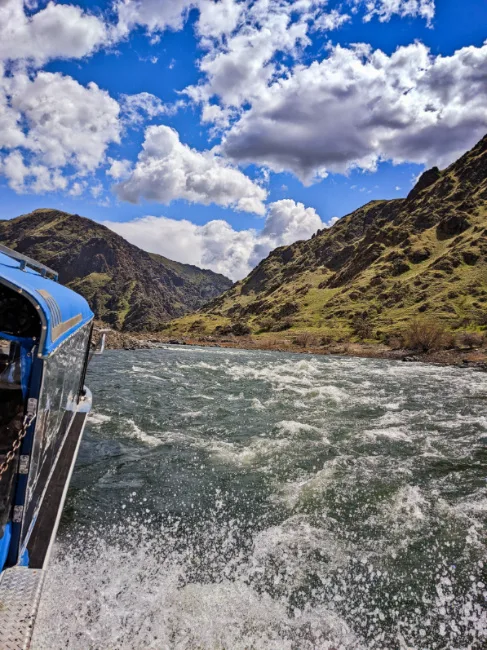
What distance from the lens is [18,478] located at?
5859mm

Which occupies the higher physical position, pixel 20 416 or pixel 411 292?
pixel 411 292

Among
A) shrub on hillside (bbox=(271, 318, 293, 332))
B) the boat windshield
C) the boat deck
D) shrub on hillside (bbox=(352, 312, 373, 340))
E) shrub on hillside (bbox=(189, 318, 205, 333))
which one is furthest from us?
shrub on hillside (bbox=(189, 318, 205, 333))

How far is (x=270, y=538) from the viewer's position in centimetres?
984

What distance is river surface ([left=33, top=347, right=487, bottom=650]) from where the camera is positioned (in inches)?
277

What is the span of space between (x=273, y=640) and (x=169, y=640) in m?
1.90

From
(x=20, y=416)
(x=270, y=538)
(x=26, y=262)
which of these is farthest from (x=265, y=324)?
(x=20, y=416)

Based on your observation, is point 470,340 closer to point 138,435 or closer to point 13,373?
point 138,435

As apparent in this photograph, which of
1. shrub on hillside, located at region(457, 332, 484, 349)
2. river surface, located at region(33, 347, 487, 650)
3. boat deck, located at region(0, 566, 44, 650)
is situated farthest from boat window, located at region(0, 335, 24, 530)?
shrub on hillside, located at region(457, 332, 484, 349)

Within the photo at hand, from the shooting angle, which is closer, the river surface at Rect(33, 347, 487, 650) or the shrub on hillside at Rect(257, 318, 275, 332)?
the river surface at Rect(33, 347, 487, 650)

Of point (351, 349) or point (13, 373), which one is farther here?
point (351, 349)

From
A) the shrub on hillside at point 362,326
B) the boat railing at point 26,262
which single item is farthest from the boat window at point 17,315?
the shrub on hillside at point 362,326

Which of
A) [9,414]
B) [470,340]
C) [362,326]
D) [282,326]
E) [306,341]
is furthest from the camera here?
[282,326]

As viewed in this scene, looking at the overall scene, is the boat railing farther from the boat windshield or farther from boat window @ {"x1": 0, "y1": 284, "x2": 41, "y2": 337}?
the boat windshield

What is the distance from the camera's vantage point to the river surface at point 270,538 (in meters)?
7.03
